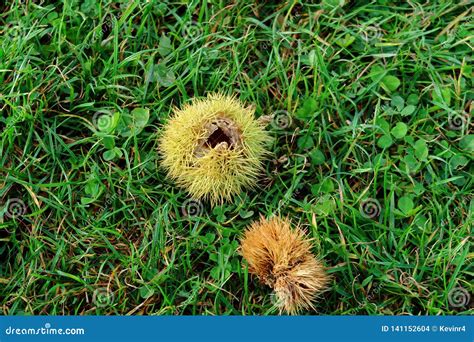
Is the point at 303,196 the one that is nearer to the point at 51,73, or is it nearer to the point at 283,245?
the point at 283,245

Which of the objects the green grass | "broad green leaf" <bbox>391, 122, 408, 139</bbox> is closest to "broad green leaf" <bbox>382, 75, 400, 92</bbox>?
the green grass

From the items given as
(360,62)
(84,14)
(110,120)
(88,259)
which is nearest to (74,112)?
(110,120)

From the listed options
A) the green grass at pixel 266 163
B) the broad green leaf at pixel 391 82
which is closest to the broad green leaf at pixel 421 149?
the green grass at pixel 266 163

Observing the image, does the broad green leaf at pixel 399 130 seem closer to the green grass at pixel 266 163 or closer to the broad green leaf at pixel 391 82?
the green grass at pixel 266 163

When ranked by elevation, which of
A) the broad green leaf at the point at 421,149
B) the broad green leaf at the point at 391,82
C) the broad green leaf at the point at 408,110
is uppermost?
the broad green leaf at the point at 391,82

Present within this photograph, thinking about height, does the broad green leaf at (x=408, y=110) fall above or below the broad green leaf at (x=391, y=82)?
below

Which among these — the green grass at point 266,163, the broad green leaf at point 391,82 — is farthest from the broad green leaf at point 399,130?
the broad green leaf at point 391,82

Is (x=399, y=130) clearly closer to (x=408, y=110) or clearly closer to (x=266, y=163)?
(x=408, y=110)

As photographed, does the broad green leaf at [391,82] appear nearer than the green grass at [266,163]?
No

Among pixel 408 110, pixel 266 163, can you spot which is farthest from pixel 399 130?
pixel 266 163
